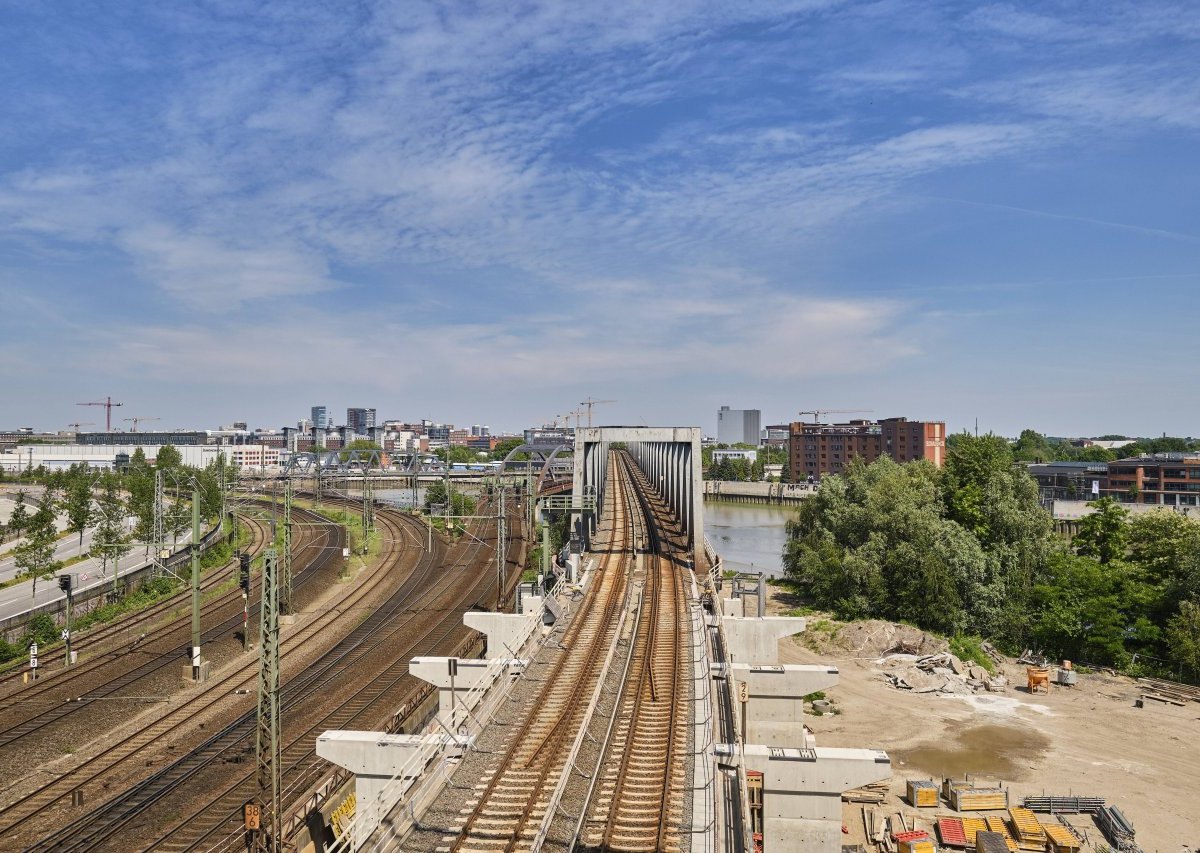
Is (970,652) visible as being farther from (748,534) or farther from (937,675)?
(748,534)

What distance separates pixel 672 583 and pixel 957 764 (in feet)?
36.0

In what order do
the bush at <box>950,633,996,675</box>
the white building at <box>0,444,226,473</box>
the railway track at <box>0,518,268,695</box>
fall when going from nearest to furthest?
the railway track at <box>0,518,268,695</box>, the bush at <box>950,633,996,675</box>, the white building at <box>0,444,226,473</box>

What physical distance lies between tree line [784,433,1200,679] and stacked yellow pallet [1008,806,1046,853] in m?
17.8

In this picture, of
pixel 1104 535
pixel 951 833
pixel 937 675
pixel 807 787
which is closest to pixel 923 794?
pixel 951 833

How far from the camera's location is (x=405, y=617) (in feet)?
121

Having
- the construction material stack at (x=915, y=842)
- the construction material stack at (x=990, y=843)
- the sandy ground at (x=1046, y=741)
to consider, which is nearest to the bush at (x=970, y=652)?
the sandy ground at (x=1046, y=741)

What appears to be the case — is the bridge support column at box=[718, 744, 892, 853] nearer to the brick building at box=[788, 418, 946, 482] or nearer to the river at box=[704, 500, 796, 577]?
the river at box=[704, 500, 796, 577]

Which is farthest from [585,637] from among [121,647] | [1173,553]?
[1173,553]

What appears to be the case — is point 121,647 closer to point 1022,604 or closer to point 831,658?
point 831,658

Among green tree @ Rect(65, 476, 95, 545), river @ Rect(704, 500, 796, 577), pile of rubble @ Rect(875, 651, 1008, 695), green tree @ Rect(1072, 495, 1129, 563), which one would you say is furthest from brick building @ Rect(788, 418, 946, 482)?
green tree @ Rect(65, 476, 95, 545)

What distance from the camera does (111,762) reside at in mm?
19969

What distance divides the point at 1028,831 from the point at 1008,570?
23775mm

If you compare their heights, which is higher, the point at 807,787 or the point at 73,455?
the point at 73,455

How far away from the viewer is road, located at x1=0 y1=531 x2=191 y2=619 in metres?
38.8
